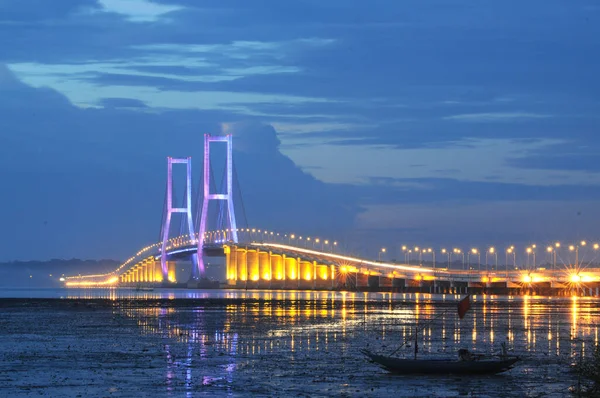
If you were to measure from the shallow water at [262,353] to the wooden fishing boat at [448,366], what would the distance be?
1.16 feet

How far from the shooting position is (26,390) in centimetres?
2594

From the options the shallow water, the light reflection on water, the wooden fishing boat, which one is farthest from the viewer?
the light reflection on water

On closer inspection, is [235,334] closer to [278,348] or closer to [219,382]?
[278,348]

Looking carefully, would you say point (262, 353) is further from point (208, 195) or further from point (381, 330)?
point (208, 195)

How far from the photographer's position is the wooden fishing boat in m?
29.2

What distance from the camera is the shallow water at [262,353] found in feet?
87.7

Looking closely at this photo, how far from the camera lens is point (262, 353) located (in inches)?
1414

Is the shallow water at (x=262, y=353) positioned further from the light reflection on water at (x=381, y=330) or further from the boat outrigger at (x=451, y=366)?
the boat outrigger at (x=451, y=366)

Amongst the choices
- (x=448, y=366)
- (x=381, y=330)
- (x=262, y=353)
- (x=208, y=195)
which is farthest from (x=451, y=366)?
(x=208, y=195)

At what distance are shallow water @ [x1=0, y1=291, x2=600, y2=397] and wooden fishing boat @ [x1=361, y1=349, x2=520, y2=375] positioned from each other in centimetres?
35

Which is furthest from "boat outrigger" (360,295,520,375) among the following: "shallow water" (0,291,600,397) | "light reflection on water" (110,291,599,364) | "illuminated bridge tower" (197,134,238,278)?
"illuminated bridge tower" (197,134,238,278)

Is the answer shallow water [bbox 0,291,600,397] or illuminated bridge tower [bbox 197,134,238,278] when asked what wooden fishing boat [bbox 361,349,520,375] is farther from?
→ illuminated bridge tower [bbox 197,134,238,278]

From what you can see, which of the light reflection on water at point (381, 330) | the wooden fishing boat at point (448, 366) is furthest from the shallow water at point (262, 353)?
the wooden fishing boat at point (448, 366)

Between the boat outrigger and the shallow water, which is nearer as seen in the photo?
the shallow water
